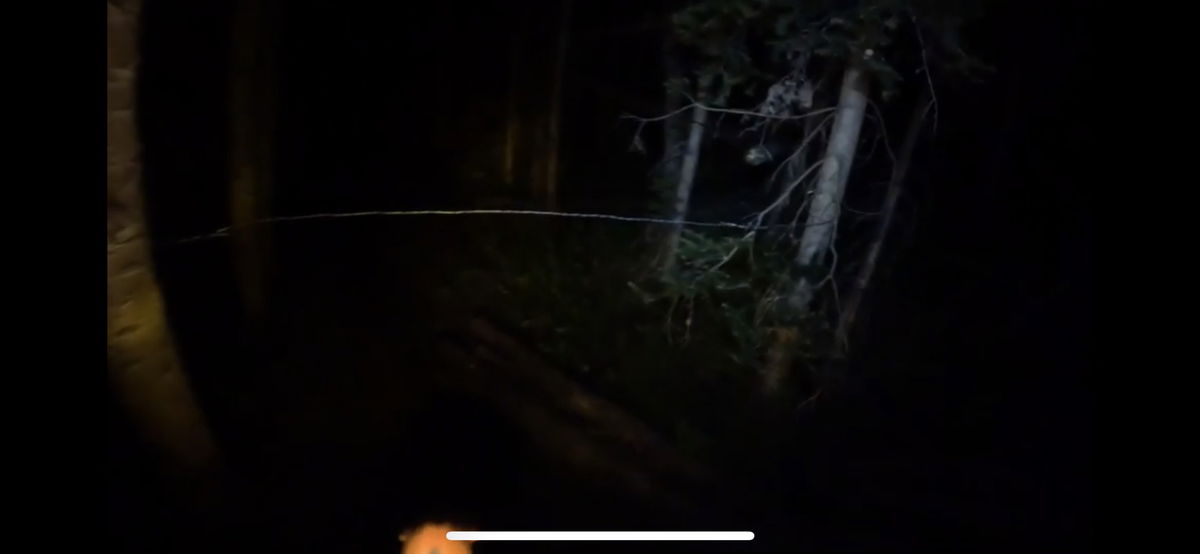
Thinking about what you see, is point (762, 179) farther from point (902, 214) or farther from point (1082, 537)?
point (1082, 537)

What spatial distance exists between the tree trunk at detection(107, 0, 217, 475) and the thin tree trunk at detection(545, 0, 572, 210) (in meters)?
0.45

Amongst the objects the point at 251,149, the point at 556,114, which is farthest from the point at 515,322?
the point at 251,149

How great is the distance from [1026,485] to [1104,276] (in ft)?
0.84

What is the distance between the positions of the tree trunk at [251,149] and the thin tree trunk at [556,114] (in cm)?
31

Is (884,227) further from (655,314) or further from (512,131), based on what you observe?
(512,131)

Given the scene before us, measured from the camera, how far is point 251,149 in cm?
109

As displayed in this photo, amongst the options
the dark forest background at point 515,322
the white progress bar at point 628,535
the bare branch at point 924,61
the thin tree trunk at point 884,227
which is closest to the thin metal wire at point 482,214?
the dark forest background at point 515,322

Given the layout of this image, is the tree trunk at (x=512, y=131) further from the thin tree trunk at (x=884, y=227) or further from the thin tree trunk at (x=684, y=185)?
the thin tree trunk at (x=884, y=227)

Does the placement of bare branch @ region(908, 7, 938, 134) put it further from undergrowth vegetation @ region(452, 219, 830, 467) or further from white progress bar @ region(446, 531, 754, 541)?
white progress bar @ region(446, 531, 754, 541)

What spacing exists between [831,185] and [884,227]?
0.08 m

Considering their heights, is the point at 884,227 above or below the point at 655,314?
above

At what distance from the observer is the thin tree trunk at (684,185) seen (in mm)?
1113

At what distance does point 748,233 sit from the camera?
1.13 m

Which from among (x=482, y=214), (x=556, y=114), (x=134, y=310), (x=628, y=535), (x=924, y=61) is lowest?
(x=628, y=535)
